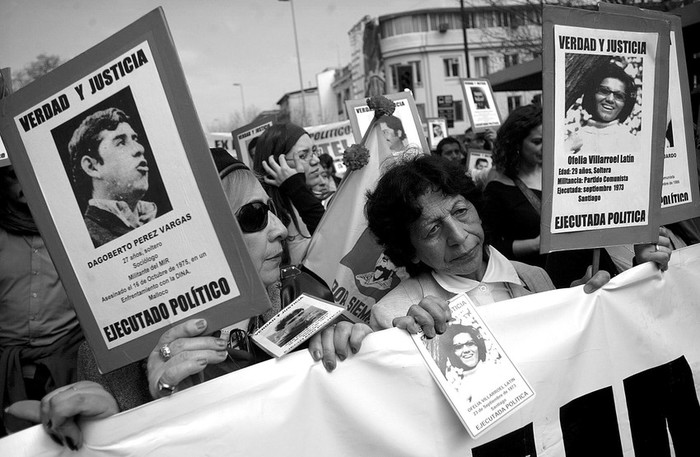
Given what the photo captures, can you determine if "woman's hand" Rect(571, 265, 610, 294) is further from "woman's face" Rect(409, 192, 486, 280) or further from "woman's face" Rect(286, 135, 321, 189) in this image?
"woman's face" Rect(286, 135, 321, 189)

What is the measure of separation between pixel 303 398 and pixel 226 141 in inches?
344

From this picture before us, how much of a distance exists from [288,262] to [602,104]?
5.29 feet

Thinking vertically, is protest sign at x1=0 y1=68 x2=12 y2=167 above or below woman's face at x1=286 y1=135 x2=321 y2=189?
above

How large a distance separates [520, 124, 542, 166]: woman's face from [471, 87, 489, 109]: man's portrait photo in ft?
16.6

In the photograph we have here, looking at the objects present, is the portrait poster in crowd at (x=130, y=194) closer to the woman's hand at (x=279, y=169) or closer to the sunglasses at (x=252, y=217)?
the sunglasses at (x=252, y=217)

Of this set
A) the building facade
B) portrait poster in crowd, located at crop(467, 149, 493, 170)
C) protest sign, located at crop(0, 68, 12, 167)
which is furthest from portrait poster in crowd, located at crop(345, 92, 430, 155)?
the building facade

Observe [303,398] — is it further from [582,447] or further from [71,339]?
[71,339]

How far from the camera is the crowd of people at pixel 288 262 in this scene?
4.77 ft

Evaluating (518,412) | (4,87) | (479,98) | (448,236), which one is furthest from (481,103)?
(518,412)

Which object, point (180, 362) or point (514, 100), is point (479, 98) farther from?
point (514, 100)

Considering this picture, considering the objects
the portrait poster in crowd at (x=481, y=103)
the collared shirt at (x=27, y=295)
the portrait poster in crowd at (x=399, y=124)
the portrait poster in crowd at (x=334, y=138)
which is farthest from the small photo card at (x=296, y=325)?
the portrait poster in crowd at (x=334, y=138)

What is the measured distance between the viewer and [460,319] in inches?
64.0

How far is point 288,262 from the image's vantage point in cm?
302

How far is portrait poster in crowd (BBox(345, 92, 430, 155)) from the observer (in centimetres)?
303
